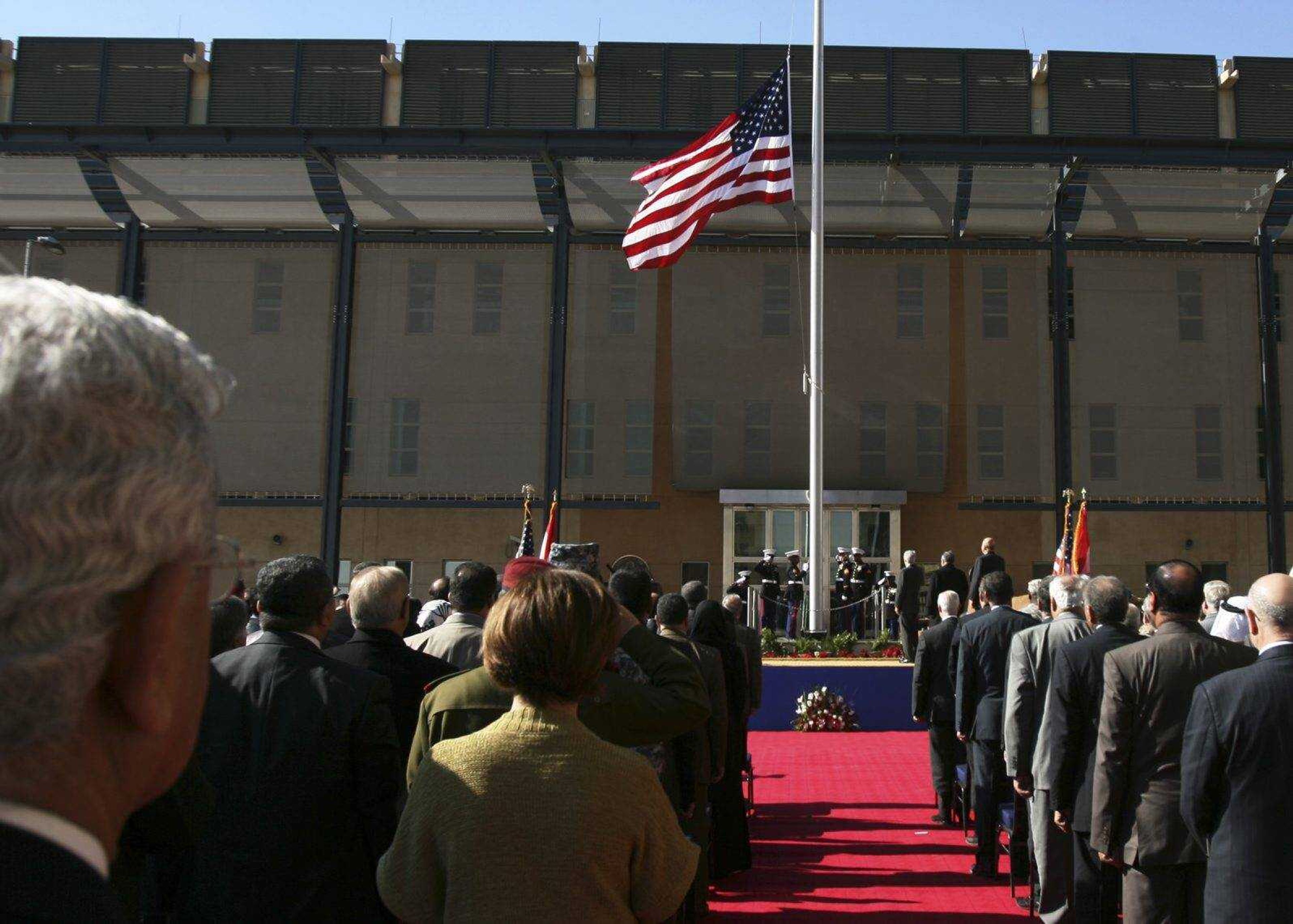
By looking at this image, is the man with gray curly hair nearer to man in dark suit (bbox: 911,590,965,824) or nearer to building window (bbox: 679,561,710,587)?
man in dark suit (bbox: 911,590,965,824)

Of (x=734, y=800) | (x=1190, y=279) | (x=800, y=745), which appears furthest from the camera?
(x=1190, y=279)

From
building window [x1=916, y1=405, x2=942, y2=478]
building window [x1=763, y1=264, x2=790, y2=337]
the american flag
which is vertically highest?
building window [x1=763, y1=264, x2=790, y2=337]

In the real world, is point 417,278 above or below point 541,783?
above

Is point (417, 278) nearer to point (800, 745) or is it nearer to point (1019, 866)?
point (800, 745)

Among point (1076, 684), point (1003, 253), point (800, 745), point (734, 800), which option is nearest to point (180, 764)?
point (1076, 684)

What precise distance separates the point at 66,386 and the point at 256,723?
2757 millimetres

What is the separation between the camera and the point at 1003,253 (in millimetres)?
30000

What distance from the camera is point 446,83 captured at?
29141 millimetres

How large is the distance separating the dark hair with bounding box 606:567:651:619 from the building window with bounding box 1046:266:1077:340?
87.2 feet

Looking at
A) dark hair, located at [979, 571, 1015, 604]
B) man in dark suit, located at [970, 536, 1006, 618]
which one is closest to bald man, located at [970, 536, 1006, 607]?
man in dark suit, located at [970, 536, 1006, 618]

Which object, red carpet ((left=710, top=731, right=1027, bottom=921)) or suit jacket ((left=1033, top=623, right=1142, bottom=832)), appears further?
red carpet ((left=710, top=731, right=1027, bottom=921))

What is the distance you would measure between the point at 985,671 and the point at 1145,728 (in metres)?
3.06

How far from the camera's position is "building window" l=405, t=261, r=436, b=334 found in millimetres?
30062

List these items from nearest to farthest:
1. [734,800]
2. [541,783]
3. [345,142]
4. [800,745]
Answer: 1. [541,783]
2. [734,800]
3. [800,745]
4. [345,142]
